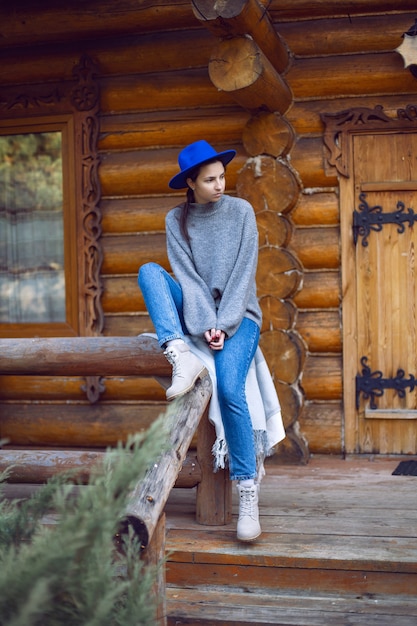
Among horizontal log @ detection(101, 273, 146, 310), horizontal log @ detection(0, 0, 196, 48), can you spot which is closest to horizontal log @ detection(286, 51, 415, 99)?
horizontal log @ detection(0, 0, 196, 48)

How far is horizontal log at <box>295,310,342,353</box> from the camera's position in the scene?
5.59m

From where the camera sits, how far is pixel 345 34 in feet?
17.9

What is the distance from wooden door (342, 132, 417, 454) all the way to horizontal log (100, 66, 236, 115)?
110cm

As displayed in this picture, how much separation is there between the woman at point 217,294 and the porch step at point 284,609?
1.04 feet

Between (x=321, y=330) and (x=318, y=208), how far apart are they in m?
0.86

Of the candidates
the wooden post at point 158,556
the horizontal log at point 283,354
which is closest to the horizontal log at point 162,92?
the horizontal log at point 283,354

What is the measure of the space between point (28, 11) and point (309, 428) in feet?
11.8

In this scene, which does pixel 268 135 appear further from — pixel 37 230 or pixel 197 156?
pixel 37 230

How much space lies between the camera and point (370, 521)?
12.9 feet

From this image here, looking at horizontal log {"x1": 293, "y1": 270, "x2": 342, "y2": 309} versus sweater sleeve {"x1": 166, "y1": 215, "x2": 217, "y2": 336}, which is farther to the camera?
horizontal log {"x1": 293, "y1": 270, "x2": 342, "y2": 309}

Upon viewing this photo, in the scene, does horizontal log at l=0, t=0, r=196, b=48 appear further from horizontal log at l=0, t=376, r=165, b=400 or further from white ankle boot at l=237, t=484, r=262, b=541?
white ankle boot at l=237, t=484, r=262, b=541

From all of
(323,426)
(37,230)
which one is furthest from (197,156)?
(37,230)

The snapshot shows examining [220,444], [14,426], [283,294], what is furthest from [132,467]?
[14,426]

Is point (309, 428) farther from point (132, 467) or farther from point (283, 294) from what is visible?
point (132, 467)
